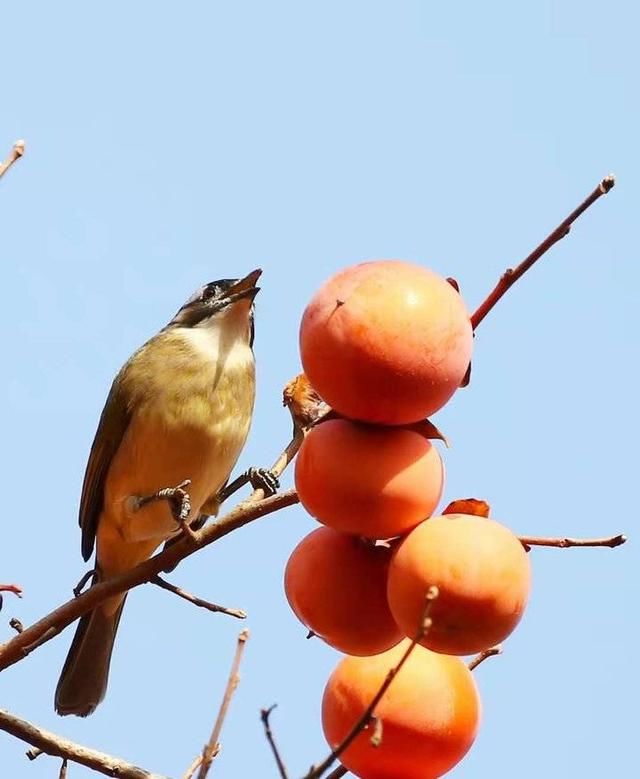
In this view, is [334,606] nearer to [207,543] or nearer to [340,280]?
[340,280]

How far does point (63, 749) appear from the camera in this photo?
3.09m

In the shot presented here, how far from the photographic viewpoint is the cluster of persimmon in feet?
6.75

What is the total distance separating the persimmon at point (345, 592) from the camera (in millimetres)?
2221

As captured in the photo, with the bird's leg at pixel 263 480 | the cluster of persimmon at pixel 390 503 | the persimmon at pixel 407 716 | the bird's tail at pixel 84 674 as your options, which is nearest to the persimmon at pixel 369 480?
the cluster of persimmon at pixel 390 503

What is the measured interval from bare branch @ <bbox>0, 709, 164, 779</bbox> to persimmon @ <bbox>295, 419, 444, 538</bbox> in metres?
1.24

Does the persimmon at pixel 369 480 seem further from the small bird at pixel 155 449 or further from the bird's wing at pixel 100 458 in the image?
the bird's wing at pixel 100 458

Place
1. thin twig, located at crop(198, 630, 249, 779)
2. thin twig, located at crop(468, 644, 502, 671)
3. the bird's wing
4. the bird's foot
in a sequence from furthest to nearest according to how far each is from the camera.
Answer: the bird's wing → the bird's foot → thin twig, located at crop(468, 644, 502, 671) → thin twig, located at crop(198, 630, 249, 779)

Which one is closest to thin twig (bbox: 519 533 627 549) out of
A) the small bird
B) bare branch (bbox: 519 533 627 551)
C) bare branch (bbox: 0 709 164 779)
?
bare branch (bbox: 519 533 627 551)

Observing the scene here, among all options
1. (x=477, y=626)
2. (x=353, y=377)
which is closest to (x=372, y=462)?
(x=353, y=377)

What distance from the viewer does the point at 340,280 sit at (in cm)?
225

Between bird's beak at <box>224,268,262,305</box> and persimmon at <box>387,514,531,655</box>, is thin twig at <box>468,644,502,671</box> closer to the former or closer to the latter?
persimmon at <box>387,514,531,655</box>

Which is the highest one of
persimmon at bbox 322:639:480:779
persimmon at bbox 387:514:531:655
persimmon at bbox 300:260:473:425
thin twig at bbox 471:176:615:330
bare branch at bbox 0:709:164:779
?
thin twig at bbox 471:176:615:330

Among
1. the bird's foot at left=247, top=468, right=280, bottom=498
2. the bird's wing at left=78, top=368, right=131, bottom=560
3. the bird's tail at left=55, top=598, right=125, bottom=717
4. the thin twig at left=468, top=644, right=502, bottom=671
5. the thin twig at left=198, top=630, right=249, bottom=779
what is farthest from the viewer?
the bird's wing at left=78, top=368, right=131, bottom=560

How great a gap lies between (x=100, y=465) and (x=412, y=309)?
368 centimetres
